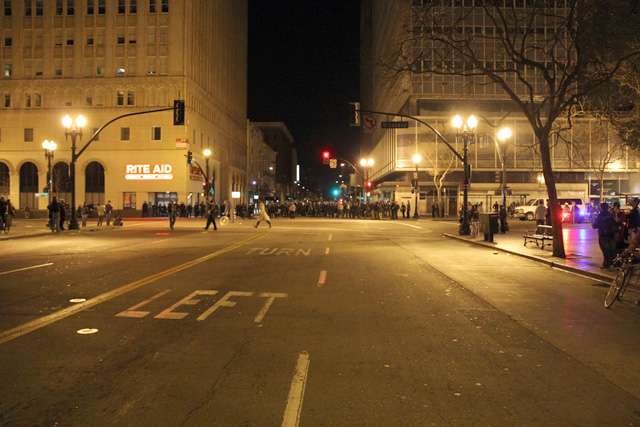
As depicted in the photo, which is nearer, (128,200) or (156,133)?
(156,133)

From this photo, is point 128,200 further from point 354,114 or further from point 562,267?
point 562,267

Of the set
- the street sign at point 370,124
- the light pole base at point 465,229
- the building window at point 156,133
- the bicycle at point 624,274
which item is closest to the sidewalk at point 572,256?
the bicycle at point 624,274

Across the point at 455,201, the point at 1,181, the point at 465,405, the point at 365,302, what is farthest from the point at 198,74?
the point at 465,405

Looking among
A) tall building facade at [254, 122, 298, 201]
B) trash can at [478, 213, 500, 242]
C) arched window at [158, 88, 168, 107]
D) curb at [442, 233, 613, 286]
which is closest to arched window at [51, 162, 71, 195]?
arched window at [158, 88, 168, 107]

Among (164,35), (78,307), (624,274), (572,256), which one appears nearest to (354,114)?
(572,256)

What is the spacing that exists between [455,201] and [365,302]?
172ft

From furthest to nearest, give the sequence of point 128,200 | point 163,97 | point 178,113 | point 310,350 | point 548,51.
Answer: point 128,200 → point 163,97 → point 178,113 → point 548,51 → point 310,350

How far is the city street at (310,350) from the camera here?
4094 mm

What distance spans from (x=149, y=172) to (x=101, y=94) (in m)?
10.1

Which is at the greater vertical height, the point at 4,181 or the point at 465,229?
the point at 4,181

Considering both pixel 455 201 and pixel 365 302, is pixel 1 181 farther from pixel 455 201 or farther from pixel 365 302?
pixel 365 302

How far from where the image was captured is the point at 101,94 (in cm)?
5172

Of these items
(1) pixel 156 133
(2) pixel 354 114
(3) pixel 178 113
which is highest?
(1) pixel 156 133

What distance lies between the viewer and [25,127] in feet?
172
